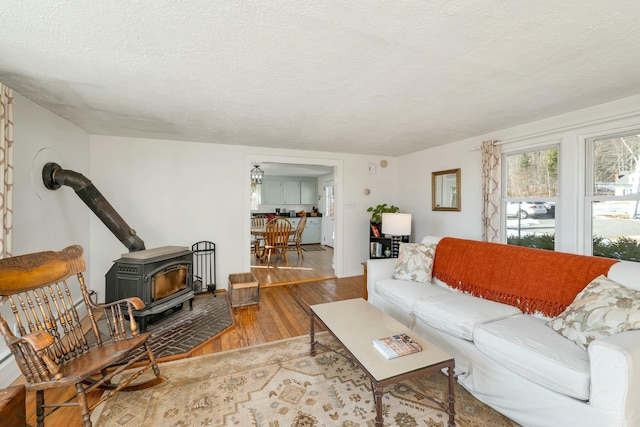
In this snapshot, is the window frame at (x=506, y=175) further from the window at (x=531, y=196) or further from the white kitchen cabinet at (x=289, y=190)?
the white kitchen cabinet at (x=289, y=190)

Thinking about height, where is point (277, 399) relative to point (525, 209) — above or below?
below

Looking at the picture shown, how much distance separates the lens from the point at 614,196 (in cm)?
237

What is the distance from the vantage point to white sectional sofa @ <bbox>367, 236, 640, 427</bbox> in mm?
1192

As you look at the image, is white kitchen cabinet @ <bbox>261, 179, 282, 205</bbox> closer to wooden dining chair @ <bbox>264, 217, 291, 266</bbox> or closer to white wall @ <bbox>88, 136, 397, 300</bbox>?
wooden dining chair @ <bbox>264, 217, 291, 266</bbox>

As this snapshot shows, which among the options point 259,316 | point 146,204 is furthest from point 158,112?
point 259,316

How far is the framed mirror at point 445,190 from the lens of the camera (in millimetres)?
3680

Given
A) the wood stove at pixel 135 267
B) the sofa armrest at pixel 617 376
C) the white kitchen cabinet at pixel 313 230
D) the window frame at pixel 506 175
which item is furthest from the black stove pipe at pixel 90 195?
the white kitchen cabinet at pixel 313 230

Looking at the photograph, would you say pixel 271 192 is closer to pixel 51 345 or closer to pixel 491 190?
pixel 491 190

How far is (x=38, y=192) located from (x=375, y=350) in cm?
306

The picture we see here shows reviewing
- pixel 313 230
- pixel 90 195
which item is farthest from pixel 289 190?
pixel 90 195

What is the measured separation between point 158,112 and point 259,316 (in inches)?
92.2

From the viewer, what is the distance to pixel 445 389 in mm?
1807

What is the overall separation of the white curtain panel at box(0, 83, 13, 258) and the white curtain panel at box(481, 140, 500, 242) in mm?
4260

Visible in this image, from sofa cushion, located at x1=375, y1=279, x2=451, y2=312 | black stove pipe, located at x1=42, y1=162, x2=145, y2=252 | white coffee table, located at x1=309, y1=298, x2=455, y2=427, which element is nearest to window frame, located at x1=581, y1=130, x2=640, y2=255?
sofa cushion, located at x1=375, y1=279, x2=451, y2=312
